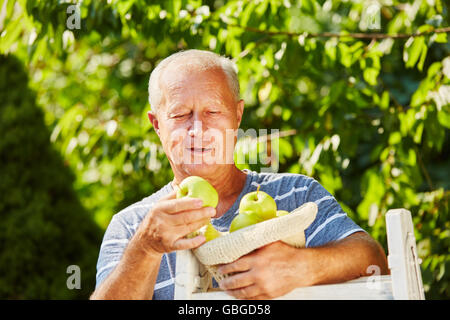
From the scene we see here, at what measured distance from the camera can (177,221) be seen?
127cm

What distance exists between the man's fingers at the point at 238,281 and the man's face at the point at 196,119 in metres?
0.59

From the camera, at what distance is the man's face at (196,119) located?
1762 millimetres

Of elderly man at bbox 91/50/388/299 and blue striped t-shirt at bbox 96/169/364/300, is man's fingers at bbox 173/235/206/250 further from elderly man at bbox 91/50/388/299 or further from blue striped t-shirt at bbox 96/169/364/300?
blue striped t-shirt at bbox 96/169/364/300

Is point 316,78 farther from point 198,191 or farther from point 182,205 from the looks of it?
point 182,205

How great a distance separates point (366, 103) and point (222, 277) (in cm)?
206

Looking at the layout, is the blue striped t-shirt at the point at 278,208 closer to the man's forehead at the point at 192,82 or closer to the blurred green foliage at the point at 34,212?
the man's forehead at the point at 192,82

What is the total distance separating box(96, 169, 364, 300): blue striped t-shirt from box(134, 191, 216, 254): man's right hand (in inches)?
15.9

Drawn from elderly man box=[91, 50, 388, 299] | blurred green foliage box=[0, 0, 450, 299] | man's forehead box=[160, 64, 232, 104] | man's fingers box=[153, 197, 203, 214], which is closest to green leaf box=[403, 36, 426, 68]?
blurred green foliage box=[0, 0, 450, 299]

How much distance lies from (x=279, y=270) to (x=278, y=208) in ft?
1.90

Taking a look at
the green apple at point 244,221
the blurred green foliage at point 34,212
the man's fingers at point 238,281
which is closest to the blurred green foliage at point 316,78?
the blurred green foliage at point 34,212

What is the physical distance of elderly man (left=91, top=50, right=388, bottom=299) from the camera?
127 centimetres

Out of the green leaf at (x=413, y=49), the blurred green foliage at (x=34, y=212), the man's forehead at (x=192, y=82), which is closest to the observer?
the man's forehead at (x=192, y=82)

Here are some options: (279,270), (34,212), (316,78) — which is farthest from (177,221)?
(34,212)
